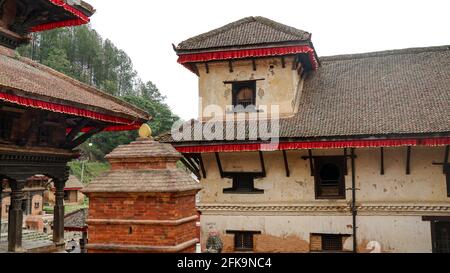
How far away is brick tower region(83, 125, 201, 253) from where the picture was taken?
5551mm

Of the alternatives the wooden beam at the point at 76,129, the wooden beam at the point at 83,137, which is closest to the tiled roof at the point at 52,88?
the wooden beam at the point at 76,129

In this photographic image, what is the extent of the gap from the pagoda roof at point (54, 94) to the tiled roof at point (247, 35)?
5.47 metres

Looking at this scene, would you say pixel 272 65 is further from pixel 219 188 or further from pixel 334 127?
pixel 219 188

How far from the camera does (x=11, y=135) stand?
885cm

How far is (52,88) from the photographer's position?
9.13 meters

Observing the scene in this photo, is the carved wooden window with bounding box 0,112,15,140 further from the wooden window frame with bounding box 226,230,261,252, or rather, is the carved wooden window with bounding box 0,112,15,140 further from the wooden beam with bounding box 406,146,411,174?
the wooden beam with bounding box 406,146,411,174

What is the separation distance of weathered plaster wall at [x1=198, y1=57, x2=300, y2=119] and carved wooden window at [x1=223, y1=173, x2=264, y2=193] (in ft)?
7.86

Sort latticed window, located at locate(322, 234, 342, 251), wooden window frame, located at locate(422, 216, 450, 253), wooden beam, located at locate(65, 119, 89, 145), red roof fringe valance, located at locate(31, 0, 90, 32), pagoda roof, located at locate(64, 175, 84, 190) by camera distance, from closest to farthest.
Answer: red roof fringe valance, located at locate(31, 0, 90, 32) < wooden beam, located at locate(65, 119, 89, 145) < wooden window frame, located at locate(422, 216, 450, 253) < latticed window, located at locate(322, 234, 342, 251) < pagoda roof, located at locate(64, 175, 84, 190)

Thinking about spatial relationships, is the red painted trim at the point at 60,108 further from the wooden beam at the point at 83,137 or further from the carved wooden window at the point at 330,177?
the carved wooden window at the point at 330,177

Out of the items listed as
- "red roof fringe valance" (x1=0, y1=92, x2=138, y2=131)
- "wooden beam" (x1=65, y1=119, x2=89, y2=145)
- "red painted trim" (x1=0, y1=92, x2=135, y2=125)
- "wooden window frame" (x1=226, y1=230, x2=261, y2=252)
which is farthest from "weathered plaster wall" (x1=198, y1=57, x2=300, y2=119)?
"wooden beam" (x1=65, y1=119, x2=89, y2=145)

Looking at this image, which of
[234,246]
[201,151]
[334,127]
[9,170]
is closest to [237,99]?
[201,151]

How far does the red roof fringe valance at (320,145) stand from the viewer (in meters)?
11.9
